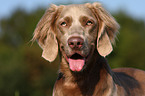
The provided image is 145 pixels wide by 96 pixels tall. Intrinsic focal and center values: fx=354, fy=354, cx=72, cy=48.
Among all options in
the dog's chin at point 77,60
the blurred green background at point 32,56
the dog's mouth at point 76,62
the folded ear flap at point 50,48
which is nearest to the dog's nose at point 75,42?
the dog's chin at point 77,60

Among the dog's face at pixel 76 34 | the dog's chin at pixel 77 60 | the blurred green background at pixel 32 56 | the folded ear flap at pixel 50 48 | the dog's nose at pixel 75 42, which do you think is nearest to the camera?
the dog's nose at pixel 75 42

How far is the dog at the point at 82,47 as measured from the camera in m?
5.48

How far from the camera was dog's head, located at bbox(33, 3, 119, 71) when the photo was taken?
5435 mm

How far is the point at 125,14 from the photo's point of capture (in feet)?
214

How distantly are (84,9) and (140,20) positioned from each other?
6231 centimetres

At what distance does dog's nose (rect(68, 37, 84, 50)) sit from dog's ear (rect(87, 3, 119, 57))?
1.78 ft

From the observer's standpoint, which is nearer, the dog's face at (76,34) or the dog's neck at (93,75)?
the dog's face at (76,34)

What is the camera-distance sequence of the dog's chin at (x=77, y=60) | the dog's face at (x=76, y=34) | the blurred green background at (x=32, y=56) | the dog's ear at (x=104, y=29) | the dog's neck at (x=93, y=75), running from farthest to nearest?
the blurred green background at (x=32, y=56) < the dog's ear at (x=104, y=29) < the dog's neck at (x=93, y=75) < the dog's chin at (x=77, y=60) < the dog's face at (x=76, y=34)

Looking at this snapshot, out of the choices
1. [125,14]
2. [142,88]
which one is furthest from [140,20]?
[142,88]

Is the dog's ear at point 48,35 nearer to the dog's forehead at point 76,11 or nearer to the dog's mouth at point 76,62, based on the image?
the dog's forehead at point 76,11

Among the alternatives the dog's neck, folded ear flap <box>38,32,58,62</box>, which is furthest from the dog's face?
the dog's neck

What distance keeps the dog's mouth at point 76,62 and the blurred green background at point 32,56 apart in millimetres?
46492

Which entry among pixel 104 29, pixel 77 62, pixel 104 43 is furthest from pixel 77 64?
pixel 104 29

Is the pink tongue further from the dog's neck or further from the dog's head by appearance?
the dog's neck
